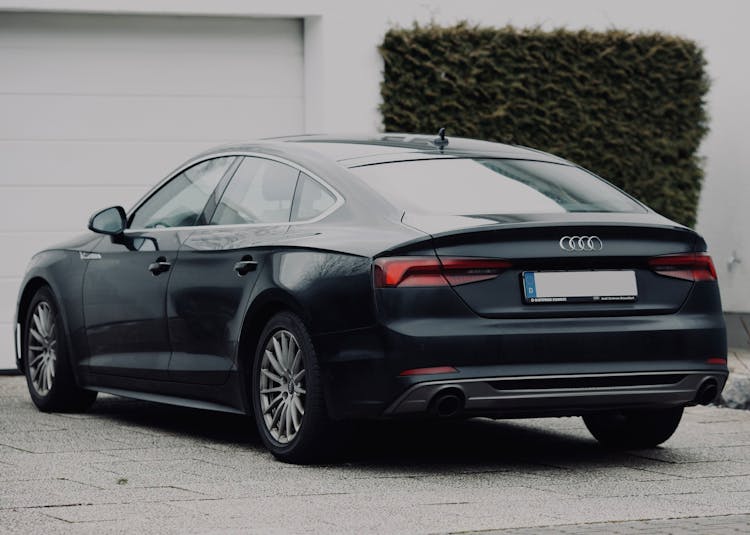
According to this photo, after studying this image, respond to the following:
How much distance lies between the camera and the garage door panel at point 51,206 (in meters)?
11.4

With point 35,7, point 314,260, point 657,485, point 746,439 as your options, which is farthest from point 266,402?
point 35,7

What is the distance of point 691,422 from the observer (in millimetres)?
8484

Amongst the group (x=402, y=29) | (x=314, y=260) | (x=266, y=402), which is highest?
(x=402, y=29)

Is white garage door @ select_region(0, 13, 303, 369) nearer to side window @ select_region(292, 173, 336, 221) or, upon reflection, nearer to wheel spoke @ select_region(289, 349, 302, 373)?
side window @ select_region(292, 173, 336, 221)

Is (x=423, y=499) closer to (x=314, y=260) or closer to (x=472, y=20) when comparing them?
(x=314, y=260)

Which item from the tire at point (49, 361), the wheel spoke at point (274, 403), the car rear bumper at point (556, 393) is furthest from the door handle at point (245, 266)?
the tire at point (49, 361)

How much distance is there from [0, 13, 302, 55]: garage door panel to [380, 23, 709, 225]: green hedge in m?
0.90

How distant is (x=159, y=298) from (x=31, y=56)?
4.51m

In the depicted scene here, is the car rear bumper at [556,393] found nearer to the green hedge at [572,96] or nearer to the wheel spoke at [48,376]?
the wheel spoke at [48,376]

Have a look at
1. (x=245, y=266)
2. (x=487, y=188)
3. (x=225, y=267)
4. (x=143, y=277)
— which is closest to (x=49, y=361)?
(x=143, y=277)

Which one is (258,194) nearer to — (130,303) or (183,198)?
(183,198)

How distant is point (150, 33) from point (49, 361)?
12.6 ft

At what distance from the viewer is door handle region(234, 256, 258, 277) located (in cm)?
680

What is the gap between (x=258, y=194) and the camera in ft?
23.7
